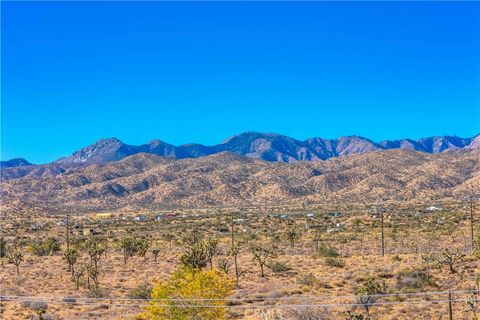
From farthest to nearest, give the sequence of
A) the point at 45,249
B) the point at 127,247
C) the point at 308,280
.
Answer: the point at 45,249 < the point at 127,247 < the point at 308,280

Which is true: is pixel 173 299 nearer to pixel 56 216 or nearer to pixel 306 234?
pixel 306 234

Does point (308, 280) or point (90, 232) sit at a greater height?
point (90, 232)

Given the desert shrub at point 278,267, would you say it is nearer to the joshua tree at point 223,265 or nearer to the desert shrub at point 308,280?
the joshua tree at point 223,265

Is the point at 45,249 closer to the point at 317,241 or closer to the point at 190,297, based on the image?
the point at 317,241

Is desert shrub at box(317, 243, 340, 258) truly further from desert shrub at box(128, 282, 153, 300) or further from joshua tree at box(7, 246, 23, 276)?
joshua tree at box(7, 246, 23, 276)

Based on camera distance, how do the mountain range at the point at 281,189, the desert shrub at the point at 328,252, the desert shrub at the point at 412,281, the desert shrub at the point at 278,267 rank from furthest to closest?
the mountain range at the point at 281,189, the desert shrub at the point at 328,252, the desert shrub at the point at 278,267, the desert shrub at the point at 412,281

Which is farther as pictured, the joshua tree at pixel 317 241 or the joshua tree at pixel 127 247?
the joshua tree at pixel 317 241

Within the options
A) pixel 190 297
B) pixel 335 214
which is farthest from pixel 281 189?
pixel 190 297

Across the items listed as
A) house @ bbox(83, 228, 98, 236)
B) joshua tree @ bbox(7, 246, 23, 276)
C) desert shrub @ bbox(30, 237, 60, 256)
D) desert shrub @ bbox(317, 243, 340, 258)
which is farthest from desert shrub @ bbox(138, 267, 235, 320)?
house @ bbox(83, 228, 98, 236)

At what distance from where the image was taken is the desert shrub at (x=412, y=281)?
4025cm

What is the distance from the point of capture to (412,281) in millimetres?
40719

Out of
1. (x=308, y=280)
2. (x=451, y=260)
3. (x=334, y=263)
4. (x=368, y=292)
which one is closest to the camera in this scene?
(x=368, y=292)

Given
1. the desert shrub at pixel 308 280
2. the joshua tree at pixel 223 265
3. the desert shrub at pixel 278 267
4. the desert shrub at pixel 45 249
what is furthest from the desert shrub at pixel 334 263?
the desert shrub at pixel 45 249

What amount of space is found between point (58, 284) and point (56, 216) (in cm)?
8781
